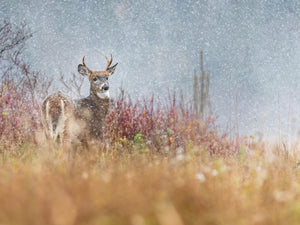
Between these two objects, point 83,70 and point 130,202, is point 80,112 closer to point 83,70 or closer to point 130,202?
point 83,70

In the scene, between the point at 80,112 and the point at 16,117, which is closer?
the point at 80,112

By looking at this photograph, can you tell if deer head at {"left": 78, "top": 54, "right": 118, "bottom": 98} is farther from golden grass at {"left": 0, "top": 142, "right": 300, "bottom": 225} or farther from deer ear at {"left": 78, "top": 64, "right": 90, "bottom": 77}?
golden grass at {"left": 0, "top": 142, "right": 300, "bottom": 225}

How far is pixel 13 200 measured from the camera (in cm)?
199

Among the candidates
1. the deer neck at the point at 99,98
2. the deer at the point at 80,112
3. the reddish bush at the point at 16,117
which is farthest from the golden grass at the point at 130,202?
the reddish bush at the point at 16,117

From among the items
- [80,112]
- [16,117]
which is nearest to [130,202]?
[80,112]

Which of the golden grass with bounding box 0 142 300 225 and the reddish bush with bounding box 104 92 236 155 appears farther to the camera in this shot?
the reddish bush with bounding box 104 92 236 155

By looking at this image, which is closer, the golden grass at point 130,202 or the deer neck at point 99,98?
the golden grass at point 130,202

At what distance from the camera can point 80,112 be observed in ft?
21.0

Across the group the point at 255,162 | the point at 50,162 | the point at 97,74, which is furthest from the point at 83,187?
the point at 97,74

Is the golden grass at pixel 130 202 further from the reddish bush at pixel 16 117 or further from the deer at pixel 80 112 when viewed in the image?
the reddish bush at pixel 16 117

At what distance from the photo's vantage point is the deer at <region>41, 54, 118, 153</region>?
5898mm

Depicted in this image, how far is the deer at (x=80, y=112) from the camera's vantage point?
5898 mm

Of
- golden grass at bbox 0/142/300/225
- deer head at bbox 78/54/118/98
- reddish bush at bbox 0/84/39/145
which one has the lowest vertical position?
golden grass at bbox 0/142/300/225

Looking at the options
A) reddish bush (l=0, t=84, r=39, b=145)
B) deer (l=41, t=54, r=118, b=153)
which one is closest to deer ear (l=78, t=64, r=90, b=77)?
deer (l=41, t=54, r=118, b=153)
